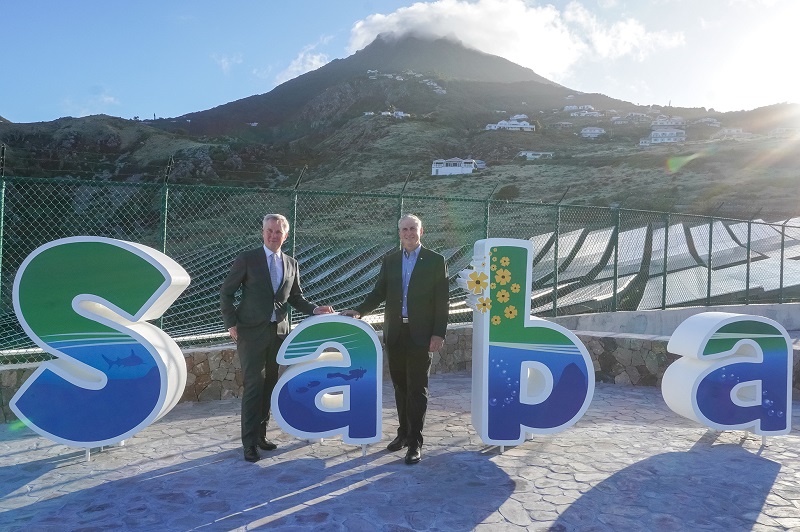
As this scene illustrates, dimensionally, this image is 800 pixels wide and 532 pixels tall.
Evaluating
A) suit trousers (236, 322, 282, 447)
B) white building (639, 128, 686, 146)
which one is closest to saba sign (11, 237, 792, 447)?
suit trousers (236, 322, 282, 447)

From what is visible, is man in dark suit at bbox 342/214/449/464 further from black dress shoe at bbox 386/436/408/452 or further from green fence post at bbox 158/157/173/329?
green fence post at bbox 158/157/173/329

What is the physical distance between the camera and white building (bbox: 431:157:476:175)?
176 ft

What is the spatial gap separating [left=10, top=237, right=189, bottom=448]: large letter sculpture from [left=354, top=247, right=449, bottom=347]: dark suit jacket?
1.53m

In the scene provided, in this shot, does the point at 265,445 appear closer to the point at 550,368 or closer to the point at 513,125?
the point at 550,368

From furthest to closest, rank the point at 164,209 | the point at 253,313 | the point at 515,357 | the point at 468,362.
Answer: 1. the point at 468,362
2. the point at 164,209
3. the point at 515,357
4. the point at 253,313

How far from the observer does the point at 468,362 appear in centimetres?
763

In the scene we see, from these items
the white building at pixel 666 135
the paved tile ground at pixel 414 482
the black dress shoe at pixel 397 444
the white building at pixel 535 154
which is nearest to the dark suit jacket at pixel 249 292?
the paved tile ground at pixel 414 482

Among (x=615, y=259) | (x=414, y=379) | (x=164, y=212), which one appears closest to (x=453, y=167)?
(x=615, y=259)

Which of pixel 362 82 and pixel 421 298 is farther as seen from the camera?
pixel 362 82

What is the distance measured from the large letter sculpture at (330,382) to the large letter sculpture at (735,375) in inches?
95.5

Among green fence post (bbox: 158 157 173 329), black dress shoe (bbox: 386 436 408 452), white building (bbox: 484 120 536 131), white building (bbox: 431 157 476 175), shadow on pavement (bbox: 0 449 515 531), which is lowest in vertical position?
shadow on pavement (bbox: 0 449 515 531)

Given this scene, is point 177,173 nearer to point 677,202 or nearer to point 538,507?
point 677,202

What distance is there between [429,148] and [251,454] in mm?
65365

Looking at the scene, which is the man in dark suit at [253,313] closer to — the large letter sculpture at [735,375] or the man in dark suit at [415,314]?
the man in dark suit at [415,314]
